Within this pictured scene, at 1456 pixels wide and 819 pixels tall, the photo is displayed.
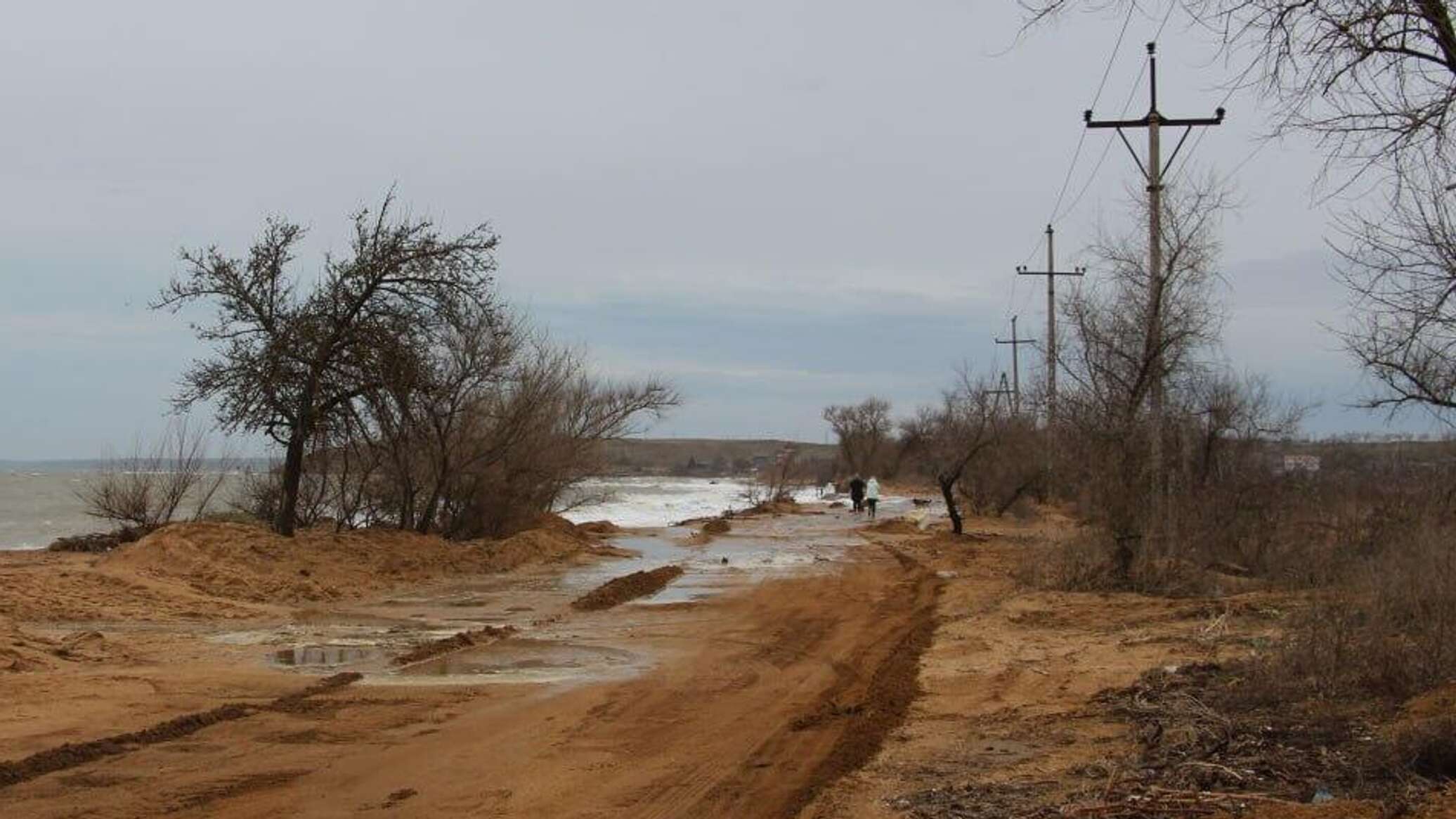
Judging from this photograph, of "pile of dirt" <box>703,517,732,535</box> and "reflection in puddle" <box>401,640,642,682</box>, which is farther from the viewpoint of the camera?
"pile of dirt" <box>703,517,732,535</box>

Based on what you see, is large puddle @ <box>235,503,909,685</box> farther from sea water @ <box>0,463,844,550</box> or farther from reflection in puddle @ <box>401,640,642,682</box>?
sea water @ <box>0,463,844,550</box>

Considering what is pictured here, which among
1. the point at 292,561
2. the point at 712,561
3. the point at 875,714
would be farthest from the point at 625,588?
the point at 875,714

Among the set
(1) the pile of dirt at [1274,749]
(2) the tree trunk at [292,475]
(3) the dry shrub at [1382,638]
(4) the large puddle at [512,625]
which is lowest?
(4) the large puddle at [512,625]

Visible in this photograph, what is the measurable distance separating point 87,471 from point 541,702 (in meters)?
30.9

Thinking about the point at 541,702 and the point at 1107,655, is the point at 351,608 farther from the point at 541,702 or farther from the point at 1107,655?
the point at 1107,655

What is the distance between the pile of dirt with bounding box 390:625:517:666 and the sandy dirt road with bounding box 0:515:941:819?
A: 1.87 m

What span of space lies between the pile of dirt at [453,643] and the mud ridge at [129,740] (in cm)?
216

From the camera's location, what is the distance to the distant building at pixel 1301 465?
945 inches

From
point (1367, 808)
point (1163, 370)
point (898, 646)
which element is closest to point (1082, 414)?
point (1163, 370)

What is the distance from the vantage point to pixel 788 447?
8100 centimetres

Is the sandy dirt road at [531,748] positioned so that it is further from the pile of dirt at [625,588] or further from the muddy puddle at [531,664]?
the pile of dirt at [625,588]

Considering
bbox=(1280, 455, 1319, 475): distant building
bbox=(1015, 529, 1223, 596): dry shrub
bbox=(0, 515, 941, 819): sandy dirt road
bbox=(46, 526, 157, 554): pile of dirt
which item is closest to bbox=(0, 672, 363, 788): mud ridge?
bbox=(0, 515, 941, 819): sandy dirt road

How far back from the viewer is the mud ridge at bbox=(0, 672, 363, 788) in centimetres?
786

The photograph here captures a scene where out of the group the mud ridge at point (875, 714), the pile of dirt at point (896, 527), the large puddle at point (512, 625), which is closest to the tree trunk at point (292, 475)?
the large puddle at point (512, 625)
